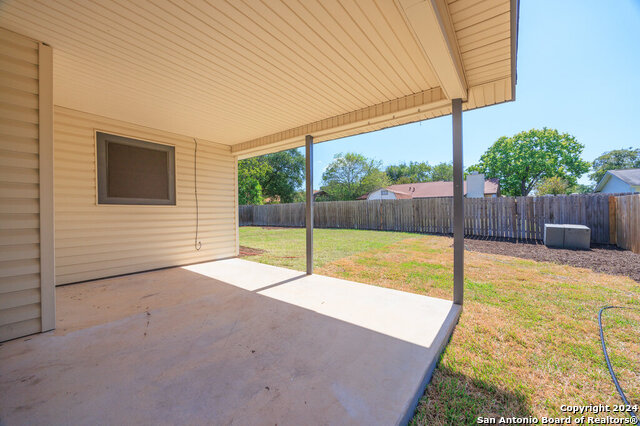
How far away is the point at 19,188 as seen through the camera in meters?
1.91

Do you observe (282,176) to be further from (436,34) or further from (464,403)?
(464,403)

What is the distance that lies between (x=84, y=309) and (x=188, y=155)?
291cm

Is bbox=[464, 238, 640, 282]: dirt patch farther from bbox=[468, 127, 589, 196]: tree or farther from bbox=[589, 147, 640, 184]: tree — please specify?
bbox=[589, 147, 640, 184]: tree

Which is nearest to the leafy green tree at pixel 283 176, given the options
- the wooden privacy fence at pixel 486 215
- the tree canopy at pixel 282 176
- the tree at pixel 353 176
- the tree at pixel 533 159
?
the tree canopy at pixel 282 176

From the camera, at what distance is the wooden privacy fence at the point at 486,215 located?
5801mm

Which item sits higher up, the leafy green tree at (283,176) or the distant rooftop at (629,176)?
the leafy green tree at (283,176)

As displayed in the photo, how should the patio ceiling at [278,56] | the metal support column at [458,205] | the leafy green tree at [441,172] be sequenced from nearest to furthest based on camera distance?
the patio ceiling at [278,56], the metal support column at [458,205], the leafy green tree at [441,172]

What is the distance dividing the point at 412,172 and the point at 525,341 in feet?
129

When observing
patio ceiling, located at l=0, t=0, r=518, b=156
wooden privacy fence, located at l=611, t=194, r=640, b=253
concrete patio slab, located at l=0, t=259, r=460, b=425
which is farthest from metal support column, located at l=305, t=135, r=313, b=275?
wooden privacy fence, located at l=611, t=194, r=640, b=253

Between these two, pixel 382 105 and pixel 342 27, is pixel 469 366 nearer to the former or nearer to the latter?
pixel 342 27

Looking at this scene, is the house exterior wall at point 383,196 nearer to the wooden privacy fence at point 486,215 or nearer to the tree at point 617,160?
the wooden privacy fence at point 486,215

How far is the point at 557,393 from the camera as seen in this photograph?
54.7 inches

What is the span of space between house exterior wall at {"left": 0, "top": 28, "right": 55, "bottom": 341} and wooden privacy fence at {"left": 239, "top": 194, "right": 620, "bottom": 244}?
867 cm

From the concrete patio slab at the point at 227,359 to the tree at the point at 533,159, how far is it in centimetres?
2944
